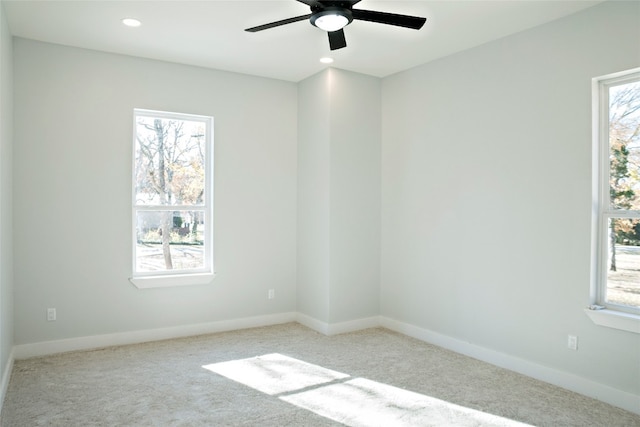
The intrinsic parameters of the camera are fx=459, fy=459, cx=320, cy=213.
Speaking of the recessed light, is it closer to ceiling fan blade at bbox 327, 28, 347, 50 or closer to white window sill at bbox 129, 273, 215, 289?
ceiling fan blade at bbox 327, 28, 347, 50

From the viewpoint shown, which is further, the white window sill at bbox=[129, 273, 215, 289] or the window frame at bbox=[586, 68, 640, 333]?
the white window sill at bbox=[129, 273, 215, 289]

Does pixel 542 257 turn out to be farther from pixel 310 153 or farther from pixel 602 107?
pixel 310 153

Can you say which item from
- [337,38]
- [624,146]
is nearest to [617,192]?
[624,146]

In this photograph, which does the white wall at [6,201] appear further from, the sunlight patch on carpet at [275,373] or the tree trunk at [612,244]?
the tree trunk at [612,244]

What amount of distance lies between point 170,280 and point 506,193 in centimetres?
333

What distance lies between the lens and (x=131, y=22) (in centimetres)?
368

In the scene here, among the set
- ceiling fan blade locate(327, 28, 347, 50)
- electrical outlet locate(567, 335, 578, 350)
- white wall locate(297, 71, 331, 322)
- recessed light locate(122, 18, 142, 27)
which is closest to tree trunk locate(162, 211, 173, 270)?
white wall locate(297, 71, 331, 322)

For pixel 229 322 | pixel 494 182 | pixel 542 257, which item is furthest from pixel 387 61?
pixel 229 322

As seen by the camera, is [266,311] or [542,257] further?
[266,311]

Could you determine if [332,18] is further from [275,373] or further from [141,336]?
[141,336]

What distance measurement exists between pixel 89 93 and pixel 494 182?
380cm

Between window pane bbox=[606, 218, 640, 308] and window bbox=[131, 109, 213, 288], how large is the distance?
12.0 ft

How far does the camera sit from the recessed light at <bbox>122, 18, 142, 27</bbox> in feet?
11.9

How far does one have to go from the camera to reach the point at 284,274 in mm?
5398
